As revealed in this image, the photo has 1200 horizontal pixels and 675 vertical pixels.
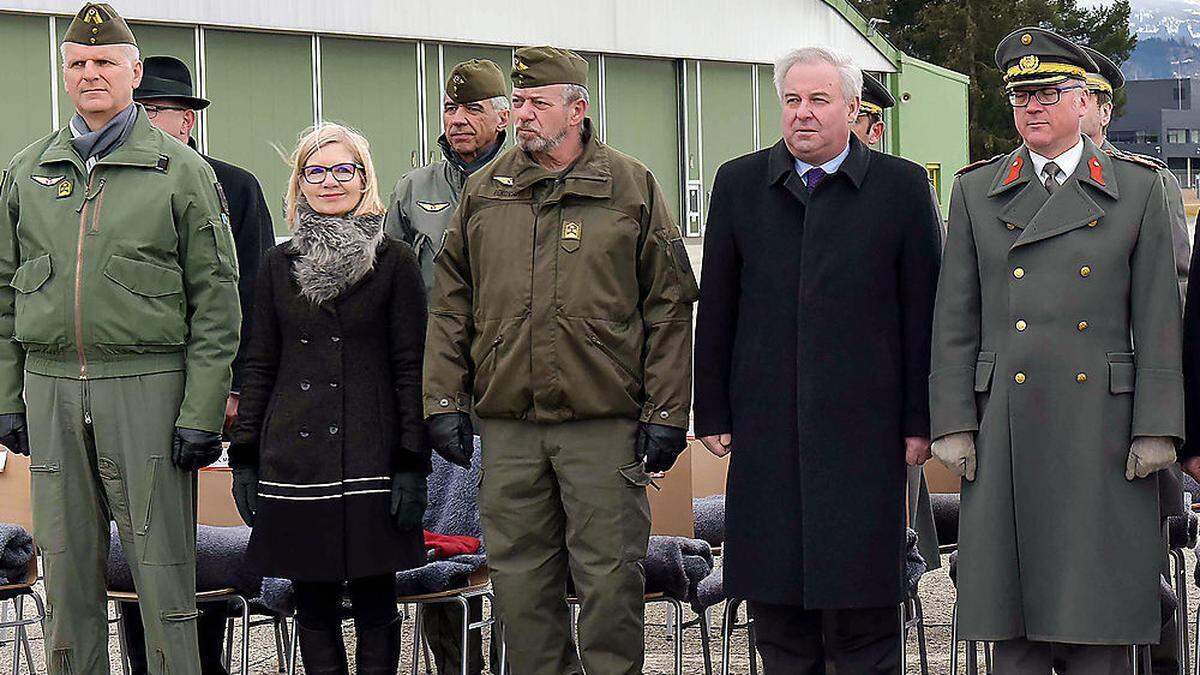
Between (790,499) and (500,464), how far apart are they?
82cm

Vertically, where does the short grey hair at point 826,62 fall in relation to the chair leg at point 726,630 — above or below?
above

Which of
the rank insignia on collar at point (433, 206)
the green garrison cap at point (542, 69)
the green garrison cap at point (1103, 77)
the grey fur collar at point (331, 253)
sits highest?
the green garrison cap at point (542, 69)

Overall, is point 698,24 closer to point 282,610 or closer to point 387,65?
point 387,65

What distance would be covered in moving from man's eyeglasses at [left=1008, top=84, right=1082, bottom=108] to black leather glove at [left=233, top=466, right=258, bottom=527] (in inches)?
94.8

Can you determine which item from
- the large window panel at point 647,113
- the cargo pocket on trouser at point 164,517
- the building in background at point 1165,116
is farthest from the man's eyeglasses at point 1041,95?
the building in background at point 1165,116

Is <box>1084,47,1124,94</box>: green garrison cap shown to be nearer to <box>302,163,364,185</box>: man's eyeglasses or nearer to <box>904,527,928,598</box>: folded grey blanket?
<box>904,527,928,598</box>: folded grey blanket

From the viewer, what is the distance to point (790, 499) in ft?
16.4

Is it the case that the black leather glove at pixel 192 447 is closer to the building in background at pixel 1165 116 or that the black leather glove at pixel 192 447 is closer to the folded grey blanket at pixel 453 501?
the folded grey blanket at pixel 453 501

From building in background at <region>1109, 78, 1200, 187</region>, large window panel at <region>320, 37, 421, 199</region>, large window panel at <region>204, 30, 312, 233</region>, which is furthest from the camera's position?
building in background at <region>1109, 78, 1200, 187</region>

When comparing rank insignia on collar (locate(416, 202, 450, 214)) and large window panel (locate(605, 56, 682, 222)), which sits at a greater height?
large window panel (locate(605, 56, 682, 222))

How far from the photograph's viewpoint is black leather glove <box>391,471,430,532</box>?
537 cm

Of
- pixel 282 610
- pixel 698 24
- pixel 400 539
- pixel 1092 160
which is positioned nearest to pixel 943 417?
pixel 1092 160

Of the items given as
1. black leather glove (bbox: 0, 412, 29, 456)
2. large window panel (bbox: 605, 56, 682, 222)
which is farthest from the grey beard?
large window panel (bbox: 605, 56, 682, 222)

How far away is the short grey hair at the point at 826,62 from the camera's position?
16.4 ft
